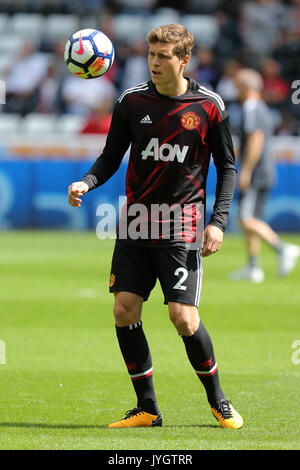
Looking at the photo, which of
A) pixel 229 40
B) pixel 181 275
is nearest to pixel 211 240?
pixel 181 275

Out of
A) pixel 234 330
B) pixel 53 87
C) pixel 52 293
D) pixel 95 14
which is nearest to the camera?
pixel 234 330

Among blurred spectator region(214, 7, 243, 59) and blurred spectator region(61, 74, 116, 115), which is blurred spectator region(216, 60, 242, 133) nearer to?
blurred spectator region(214, 7, 243, 59)

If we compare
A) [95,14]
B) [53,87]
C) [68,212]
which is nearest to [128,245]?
[68,212]

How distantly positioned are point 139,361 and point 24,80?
1669cm

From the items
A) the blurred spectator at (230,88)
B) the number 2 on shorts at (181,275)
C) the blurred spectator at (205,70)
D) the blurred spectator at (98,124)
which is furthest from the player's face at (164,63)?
the blurred spectator at (205,70)

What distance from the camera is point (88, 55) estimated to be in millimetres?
6113

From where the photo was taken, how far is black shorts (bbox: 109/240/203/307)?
5.52 metres

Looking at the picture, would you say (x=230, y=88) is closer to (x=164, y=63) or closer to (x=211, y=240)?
(x=164, y=63)

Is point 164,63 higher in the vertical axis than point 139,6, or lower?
higher

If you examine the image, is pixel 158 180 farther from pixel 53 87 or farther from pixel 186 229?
pixel 53 87

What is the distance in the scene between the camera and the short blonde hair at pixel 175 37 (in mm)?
5474

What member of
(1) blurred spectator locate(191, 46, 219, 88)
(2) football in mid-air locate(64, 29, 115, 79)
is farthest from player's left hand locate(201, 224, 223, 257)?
(1) blurred spectator locate(191, 46, 219, 88)
